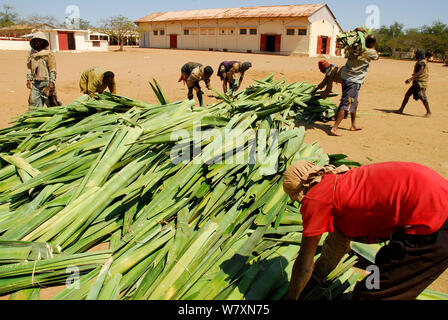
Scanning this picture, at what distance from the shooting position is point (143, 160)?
3062 mm

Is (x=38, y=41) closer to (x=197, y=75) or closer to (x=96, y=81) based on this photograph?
(x=96, y=81)

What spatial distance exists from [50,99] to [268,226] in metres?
5.24

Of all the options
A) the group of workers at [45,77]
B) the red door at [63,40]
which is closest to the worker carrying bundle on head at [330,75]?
the group of workers at [45,77]

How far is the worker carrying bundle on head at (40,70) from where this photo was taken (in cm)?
541

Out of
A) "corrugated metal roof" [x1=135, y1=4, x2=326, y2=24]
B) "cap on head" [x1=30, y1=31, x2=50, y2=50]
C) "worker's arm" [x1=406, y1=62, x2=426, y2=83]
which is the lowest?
"worker's arm" [x1=406, y1=62, x2=426, y2=83]

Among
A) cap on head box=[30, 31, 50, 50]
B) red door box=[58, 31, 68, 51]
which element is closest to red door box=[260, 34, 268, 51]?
red door box=[58, 31, 68, 51]

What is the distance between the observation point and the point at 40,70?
5.46 m

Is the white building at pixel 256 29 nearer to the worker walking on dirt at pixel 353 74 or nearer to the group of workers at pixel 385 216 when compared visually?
the worker walking on dirt at pixel 353 74

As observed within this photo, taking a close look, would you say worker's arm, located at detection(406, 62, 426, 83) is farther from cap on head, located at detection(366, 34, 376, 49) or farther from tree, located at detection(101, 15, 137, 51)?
tree, located at detection(101, 15, 137, 51)

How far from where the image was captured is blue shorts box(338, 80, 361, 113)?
562cm

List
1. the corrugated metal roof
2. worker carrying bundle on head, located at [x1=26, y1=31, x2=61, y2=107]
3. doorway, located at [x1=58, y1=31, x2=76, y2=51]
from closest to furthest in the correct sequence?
worker carrying bundle on head, located at [x1=26, y1=31, x2=61, y2=107], the corrugated metal roof, doorway, located at [x1=58, y1=31, x2=76, y2=51]

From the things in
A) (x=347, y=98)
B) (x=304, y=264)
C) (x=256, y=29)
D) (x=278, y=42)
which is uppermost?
(x=256, y=29)

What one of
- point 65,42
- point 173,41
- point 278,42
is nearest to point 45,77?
point 278,42

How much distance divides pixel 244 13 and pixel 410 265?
103ft
